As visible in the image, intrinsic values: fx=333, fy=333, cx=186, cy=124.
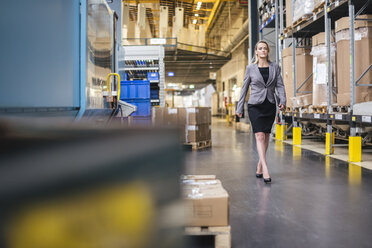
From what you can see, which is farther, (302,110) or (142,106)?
(302,110)

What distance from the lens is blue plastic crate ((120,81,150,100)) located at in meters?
7.16

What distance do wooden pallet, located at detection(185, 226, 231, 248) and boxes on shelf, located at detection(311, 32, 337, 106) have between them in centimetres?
520

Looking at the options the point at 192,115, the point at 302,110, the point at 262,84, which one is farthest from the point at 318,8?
the point at 262,84

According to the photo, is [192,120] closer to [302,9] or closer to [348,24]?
[302,9]

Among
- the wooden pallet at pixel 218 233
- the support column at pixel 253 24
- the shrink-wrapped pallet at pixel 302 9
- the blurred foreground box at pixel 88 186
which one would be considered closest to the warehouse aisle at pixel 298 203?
the wooden pallet at pixel 218 233

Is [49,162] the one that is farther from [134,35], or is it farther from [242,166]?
[134,35]

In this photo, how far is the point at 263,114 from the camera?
390cm

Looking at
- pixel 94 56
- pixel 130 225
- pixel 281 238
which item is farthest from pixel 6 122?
pixel 94 56

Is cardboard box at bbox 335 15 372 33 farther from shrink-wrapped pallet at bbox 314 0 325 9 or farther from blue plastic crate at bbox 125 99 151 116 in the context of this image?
blue plastic crate at bbox 125 99 151 116

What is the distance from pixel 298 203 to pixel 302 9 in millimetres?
5468

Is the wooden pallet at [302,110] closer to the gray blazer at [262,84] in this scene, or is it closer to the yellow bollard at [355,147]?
the yellow bollard at [355,147]

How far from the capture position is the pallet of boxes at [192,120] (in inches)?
288

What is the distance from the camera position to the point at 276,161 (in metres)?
5.49

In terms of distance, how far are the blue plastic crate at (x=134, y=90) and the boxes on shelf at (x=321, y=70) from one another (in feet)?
11.7
